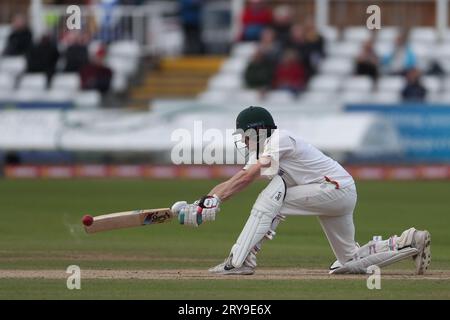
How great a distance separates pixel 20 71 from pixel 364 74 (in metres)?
7.04

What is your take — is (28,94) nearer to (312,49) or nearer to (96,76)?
(96,76)

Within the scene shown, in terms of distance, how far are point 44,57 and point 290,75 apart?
4992 mm

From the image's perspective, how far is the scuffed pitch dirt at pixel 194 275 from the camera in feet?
33.1

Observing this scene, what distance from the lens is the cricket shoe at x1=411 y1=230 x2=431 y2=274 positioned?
9.95m

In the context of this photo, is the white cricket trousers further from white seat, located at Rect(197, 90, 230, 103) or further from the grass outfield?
white seat, located at Rect(197, 90, 230, 103)

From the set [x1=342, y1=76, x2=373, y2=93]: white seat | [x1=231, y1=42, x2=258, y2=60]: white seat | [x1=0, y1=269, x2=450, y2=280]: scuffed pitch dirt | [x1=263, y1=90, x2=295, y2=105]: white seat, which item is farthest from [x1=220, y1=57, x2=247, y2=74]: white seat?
[x1=0, y1=269, x2=450, y2=280]: scuffed pitch dirt

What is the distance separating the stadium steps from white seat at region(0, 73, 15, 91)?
7.78 ft

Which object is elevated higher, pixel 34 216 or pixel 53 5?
pixel 53 5

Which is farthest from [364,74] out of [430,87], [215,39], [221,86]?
[215,39]

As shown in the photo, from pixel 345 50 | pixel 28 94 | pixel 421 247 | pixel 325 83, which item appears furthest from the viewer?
pixel 28 94

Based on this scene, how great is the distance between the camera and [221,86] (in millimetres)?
24375

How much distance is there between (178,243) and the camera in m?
13.7

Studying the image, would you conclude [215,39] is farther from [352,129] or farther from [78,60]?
[352,129]

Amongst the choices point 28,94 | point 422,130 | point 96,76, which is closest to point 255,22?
point 96,76
